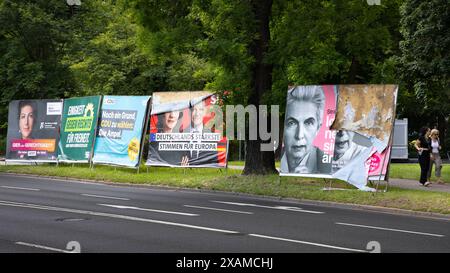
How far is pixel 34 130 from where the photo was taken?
30.5m

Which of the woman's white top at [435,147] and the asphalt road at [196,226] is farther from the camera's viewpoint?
the woman's white top at [435,147]

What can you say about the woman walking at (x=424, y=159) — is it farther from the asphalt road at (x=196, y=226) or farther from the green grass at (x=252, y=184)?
the asphalt road at (x=196, y=226)

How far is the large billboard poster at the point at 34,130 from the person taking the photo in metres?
29.9

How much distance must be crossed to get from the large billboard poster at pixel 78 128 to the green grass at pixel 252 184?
23.9 inches

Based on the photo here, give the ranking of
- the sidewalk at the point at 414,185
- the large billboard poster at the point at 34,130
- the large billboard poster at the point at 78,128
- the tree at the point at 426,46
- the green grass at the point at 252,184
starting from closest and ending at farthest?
the green grass at the point at 252,184 → the sidewalk at the point at 414,185 → the tree at the point at 426,46 → the large billboard poster at the point at 78,128 → the large billboard poster at the point at 34,130

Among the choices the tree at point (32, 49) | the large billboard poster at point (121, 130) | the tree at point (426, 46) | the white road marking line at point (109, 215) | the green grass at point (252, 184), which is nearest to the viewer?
the white road marking line at point (109, 215)

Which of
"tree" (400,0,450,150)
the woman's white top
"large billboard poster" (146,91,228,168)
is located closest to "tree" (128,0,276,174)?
"large billboard poster" (146,91,228,168)

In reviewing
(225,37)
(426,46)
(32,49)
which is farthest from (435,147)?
(32,49)

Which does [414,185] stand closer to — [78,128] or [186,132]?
[186,132]

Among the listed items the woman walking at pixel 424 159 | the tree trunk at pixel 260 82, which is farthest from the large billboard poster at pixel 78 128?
the woman walking at pixel 424 159

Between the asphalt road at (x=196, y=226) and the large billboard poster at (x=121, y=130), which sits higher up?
the large billboard poster at (x=121, y=130)

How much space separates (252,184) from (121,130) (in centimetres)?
797
